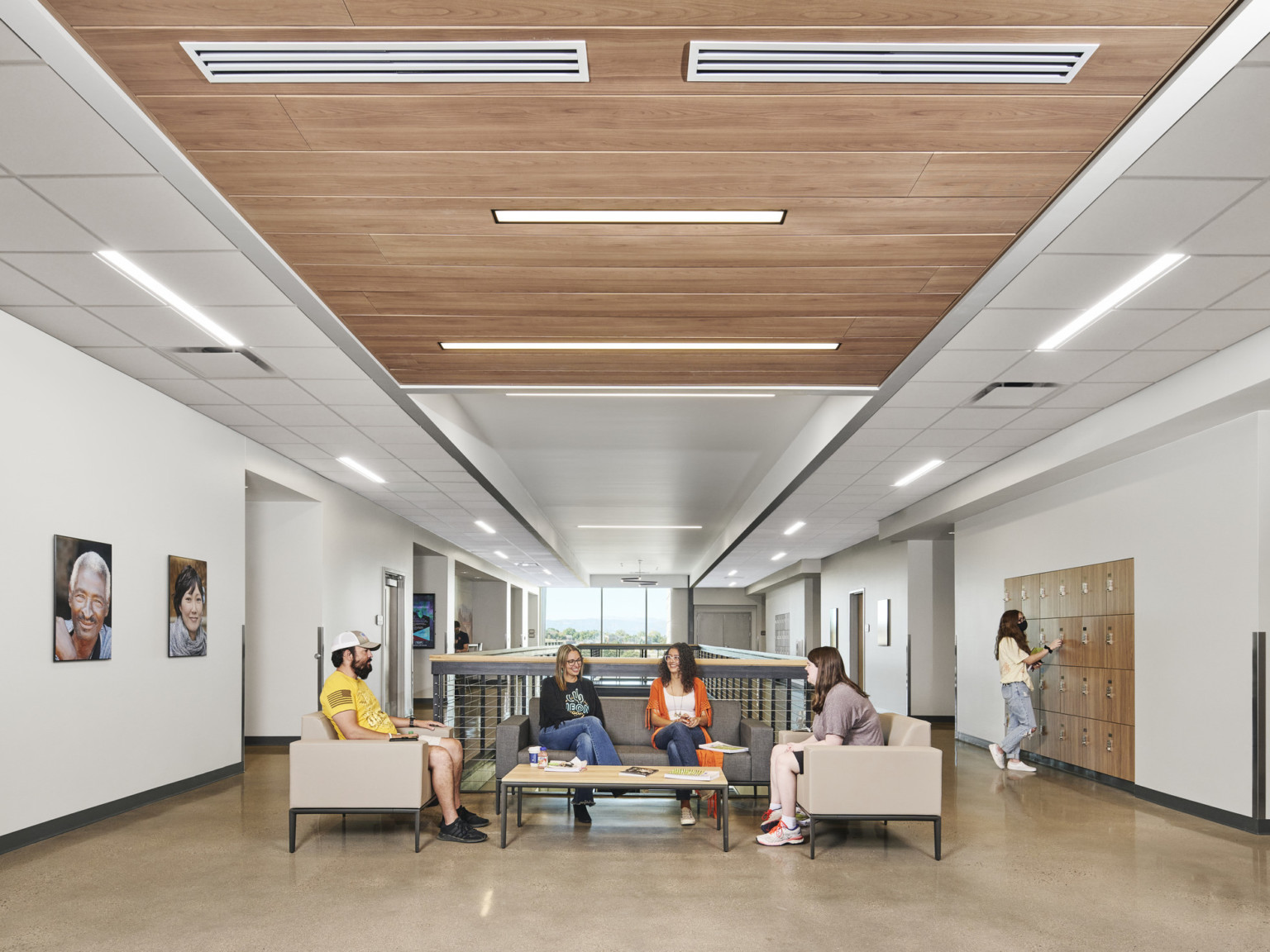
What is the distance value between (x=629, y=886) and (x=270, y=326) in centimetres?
357

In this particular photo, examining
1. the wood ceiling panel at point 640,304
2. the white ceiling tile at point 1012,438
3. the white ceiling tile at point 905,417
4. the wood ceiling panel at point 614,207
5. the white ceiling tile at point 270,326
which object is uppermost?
the wood ceiling panel at point 614,207

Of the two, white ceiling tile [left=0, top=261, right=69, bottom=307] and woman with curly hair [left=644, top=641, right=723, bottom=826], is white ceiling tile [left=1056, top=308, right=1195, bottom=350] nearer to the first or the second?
woman with curly hair [left=644, top=641, right=723, bottom=826]

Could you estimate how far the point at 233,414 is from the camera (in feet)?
26.0

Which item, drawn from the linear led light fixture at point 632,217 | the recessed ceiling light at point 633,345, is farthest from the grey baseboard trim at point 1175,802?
the linear led light fixture at point 632,217

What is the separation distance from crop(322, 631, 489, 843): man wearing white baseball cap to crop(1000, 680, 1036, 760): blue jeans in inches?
217

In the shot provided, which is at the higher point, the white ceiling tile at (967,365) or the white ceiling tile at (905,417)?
the white ceiling tile at (967,365)

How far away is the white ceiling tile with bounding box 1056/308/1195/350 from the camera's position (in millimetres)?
5344

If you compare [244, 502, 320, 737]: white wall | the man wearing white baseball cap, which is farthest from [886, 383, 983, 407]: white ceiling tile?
[244, 502, 320, 737]: white wall

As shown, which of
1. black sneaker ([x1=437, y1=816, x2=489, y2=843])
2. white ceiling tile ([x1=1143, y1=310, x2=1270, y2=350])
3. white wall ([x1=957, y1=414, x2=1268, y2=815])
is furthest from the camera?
white wall ([x1=957, y1=414, x2=1268, y2=815])

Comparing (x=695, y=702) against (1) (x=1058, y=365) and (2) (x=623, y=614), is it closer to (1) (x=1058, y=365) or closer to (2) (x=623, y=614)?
(1) (x=1058, y=365)

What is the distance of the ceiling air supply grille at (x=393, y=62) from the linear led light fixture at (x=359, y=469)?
22.2 ft

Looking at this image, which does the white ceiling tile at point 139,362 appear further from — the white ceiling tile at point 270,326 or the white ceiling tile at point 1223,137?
the white ceiling tile at point 1223,137

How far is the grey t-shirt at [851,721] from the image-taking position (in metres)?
5.96

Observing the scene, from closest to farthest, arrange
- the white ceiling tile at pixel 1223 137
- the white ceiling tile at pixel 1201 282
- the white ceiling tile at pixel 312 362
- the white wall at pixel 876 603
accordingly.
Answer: the white ceiling tile at pixel 1223 137 < the white ceiling tile at pixel 1201 282 < the white ceiling tile at pixel 312 362 < the white wall at pixel 876 603
